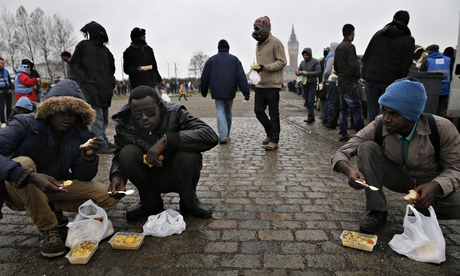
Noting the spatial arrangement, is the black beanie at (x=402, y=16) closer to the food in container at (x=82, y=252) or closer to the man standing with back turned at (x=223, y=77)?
the man standing with back turned at (x=223, y=77)

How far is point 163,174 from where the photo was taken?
3.21m

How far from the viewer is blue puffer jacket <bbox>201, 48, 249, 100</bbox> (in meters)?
6.85

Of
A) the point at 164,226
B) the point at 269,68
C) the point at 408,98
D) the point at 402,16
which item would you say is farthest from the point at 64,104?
the point at 402,16

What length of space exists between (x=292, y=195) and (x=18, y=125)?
9.08 feet

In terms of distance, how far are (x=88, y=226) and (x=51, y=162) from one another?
0.72m

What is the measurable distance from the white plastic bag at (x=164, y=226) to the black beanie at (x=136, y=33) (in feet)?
15.0

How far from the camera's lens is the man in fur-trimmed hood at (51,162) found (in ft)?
8.26

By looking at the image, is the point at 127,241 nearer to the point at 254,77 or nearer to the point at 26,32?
the point at 254,77

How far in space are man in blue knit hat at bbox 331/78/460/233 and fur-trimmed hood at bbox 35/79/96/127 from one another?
2.21 meters

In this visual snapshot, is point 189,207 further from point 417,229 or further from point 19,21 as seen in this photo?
point 19,21

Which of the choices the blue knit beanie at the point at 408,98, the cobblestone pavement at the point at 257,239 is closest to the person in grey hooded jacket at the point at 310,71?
the cobblestone pavement at the point at 257,239

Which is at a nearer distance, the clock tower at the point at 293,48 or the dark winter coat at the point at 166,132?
the dark winter coat at the point at 166,132

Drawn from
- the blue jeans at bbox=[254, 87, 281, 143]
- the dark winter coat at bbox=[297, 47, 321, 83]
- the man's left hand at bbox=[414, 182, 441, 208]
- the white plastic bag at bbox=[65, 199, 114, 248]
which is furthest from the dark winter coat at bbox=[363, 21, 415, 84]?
the white plastic bag at bbox=[65, 199, 114, 248]

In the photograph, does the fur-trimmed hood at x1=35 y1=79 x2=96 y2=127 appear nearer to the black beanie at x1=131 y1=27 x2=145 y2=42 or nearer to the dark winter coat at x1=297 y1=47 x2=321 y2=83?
the black beanie at x1=131 y1=27 x2=145 y2=42
